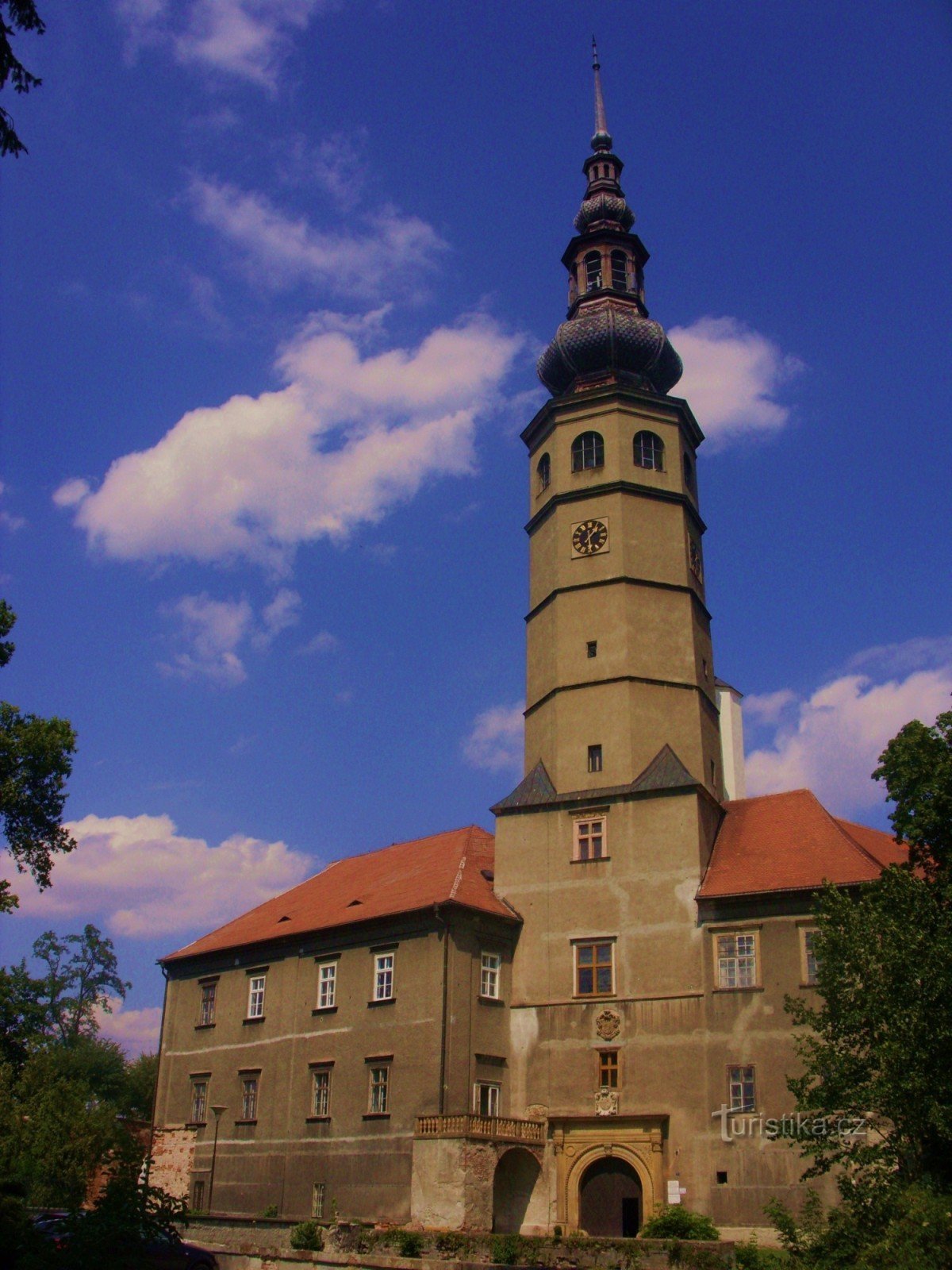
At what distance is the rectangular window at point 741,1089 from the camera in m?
28.0

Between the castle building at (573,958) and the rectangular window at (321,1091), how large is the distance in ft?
0.50

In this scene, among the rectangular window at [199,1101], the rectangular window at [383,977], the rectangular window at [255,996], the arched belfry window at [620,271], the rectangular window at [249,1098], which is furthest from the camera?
the arched belfry window at [620,271]

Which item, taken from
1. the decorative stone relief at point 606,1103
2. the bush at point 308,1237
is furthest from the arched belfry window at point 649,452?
the bush at point 308,1237

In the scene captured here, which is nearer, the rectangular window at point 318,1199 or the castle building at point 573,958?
the castle building at point 573,958

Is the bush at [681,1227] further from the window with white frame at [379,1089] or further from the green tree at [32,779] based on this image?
the green tree at [32,779]

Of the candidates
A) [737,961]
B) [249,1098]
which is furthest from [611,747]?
[249,1098]

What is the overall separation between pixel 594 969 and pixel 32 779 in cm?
1484

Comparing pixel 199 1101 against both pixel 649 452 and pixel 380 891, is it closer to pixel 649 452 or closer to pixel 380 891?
pixel 380 891

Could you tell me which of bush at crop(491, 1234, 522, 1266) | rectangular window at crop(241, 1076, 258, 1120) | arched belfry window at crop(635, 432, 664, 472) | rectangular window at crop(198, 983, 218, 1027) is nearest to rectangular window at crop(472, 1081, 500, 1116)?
bush at crop(491, 1234, 522, 1266)

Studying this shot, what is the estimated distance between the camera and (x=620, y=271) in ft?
136

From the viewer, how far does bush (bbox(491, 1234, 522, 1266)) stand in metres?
A: 24.7

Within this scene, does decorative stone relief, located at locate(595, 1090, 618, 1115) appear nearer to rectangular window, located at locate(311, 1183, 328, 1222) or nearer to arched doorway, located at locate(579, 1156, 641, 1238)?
arched doorway, located at locate(579, 1156, 641, 1238)

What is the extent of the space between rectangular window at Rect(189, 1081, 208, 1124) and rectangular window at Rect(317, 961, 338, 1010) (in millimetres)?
5658

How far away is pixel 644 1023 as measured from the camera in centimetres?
2986
